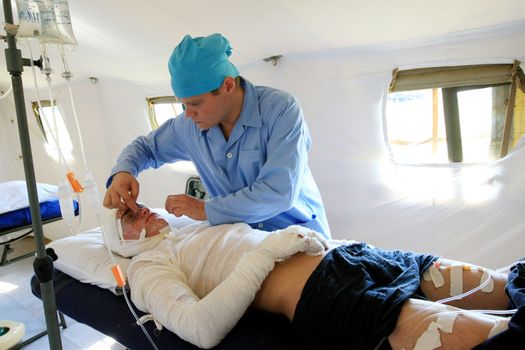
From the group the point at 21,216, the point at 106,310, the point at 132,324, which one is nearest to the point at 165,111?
the point at 21,216

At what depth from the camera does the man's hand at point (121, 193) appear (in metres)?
1.33

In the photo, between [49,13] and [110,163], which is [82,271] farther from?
[110,163]

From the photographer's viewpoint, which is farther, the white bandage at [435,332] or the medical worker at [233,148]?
the medical worker at [233,148]

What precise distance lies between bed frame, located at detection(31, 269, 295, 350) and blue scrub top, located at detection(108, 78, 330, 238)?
15.1 inches

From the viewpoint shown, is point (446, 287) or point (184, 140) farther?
point (184, 140)

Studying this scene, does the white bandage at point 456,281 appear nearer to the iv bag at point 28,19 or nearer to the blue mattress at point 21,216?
the iv bag at point 28,19

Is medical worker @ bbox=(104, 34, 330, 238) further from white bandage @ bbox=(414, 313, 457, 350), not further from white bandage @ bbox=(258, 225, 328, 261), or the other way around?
white bandage @ bbox=(414, 313, 457, 350)

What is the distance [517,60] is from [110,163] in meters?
3.40

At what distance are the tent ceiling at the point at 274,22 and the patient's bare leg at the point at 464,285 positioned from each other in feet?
3.17

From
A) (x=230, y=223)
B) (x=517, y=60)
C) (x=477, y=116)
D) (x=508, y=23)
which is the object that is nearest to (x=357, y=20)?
(x=508, y=23)

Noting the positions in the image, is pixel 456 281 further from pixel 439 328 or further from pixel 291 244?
pixel 291 244

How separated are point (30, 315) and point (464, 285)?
2798mm

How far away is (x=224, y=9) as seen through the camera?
155 cm

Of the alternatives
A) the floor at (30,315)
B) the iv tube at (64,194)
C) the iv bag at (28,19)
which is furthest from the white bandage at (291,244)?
the floor at (30,315)
